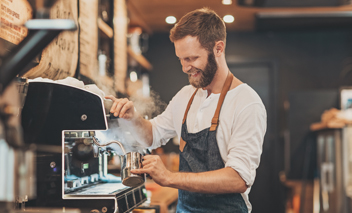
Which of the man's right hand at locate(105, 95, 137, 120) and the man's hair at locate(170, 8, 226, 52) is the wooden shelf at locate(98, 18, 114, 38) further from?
the man's right hand at locate(105, 95, 137, 120)

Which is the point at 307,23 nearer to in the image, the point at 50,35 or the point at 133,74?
the point at 133,74

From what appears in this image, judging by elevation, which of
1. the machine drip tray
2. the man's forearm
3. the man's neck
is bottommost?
the machine drip tray

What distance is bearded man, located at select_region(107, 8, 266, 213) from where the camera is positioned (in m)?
1.50

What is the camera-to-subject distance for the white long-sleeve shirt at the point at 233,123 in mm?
1541

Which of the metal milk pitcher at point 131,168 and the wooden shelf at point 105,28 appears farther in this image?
the wooden shelf at point 105,28

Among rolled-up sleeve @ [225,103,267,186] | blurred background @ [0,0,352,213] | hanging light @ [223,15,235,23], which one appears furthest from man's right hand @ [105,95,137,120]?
hanging light @ [223,15,235,23]

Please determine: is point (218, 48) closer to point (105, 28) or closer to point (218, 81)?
point (218, 81)

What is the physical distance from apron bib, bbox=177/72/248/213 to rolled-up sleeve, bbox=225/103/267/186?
3.2 inches

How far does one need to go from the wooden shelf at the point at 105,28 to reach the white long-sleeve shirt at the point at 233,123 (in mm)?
1341

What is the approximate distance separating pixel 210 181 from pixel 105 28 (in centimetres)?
207

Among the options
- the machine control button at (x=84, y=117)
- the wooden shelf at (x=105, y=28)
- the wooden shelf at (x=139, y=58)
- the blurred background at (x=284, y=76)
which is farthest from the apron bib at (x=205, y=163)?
the wooden shelf at (x=139, y=58)

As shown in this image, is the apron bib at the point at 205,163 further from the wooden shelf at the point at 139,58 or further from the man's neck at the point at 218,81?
the wooden shelf at the point at 139,58

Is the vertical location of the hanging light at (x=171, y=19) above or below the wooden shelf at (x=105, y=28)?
above

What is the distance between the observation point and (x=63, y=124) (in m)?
1.42
